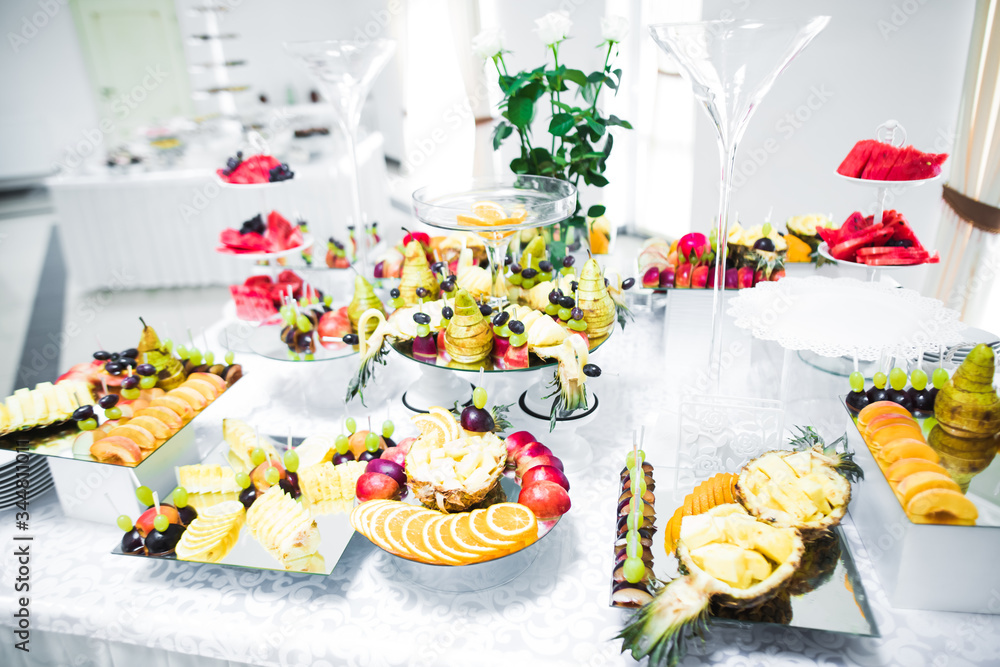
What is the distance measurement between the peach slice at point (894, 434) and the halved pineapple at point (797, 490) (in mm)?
72

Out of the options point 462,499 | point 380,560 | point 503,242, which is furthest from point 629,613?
point 503,242

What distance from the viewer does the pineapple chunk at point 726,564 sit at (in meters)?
0.89

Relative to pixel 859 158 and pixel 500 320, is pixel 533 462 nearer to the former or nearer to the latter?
pixel 500 320

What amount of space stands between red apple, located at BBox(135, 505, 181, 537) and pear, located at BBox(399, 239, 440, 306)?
0.70 m

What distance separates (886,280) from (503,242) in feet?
3.24

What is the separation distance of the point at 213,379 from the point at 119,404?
0.21 m

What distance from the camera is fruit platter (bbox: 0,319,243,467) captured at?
1.25 meters

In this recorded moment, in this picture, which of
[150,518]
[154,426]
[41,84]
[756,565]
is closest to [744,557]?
[756,565]

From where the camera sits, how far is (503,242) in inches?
55.0

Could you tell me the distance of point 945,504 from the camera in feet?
2.95

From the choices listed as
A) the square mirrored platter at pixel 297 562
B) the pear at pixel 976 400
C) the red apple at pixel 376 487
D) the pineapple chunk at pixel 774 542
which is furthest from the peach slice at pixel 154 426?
the pear at pixel 976 400

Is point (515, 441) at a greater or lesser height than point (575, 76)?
lesser

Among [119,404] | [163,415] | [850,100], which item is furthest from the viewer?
[850,100]

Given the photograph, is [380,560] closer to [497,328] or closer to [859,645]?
[497,328]
